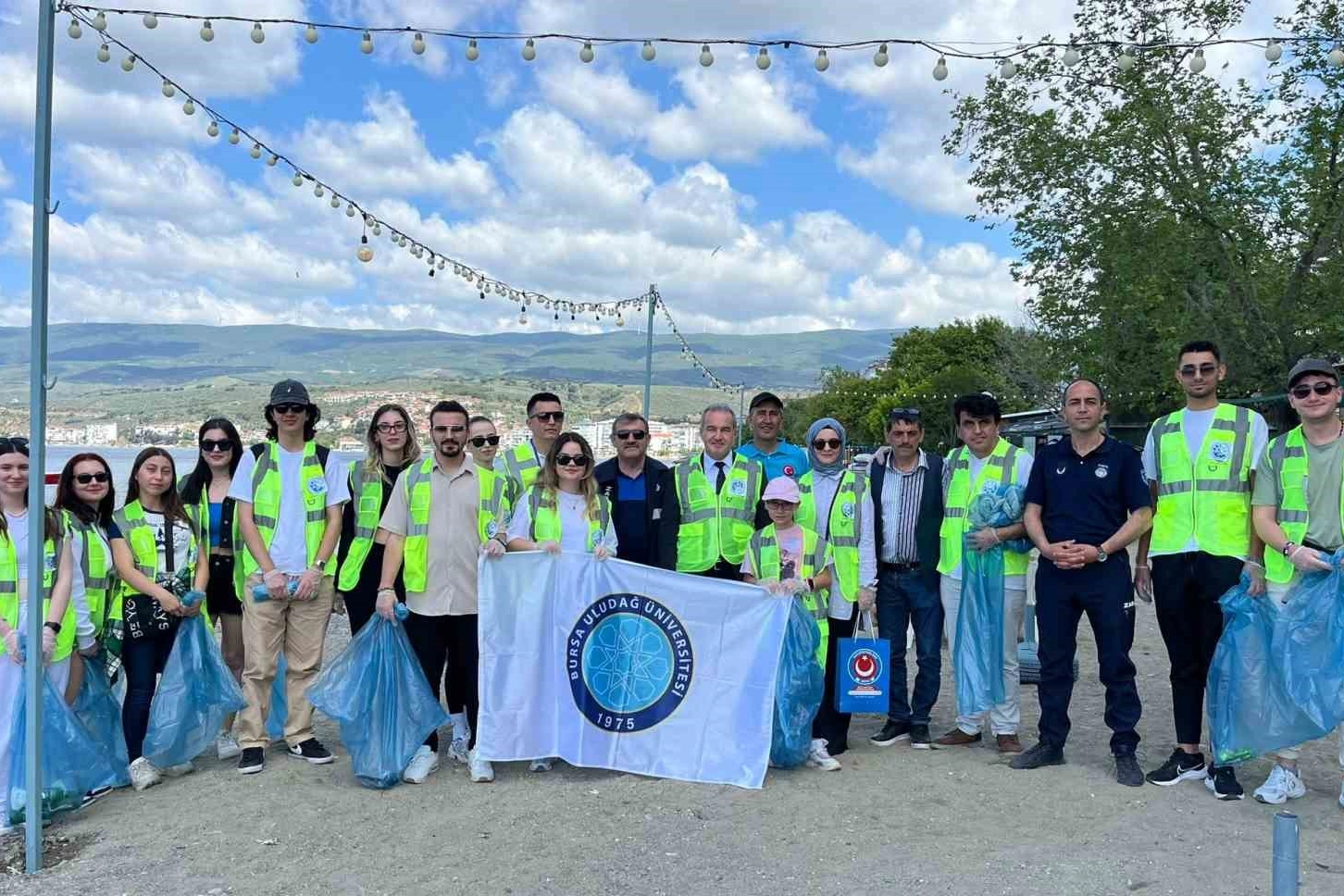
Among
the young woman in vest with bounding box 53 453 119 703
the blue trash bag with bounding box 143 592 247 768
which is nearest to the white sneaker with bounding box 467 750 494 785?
the blue trash bag with bounding box 143 592 247 768

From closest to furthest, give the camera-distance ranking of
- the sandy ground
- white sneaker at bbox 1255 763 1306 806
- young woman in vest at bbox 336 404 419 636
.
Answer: the sandy ground
white sneaker at bbox 1255 763 1306 806
young woman in vest at bbox 336 404 419 636

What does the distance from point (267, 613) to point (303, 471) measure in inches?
28.4

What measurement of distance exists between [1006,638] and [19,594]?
Answer: 15.1 ft

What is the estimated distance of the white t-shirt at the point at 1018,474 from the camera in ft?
18.3

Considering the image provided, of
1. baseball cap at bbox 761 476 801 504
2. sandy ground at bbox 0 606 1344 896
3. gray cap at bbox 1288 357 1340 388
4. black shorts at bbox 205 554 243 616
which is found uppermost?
gray cap at bbox 1288 357 1340 388

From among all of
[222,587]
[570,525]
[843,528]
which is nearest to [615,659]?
[570,525]

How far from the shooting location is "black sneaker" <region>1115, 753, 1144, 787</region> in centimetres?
508

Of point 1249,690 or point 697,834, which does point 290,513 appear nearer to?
point 697,834

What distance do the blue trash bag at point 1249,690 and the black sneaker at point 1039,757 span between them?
2.49ft

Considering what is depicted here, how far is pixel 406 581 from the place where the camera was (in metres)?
5.38

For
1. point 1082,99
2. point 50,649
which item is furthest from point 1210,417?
point 1082,99

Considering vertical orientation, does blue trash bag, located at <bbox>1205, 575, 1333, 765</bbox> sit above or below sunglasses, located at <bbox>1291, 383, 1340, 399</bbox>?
below

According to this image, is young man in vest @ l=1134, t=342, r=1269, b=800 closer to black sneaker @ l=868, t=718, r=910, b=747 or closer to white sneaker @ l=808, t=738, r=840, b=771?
black sneaker @ l=868, t=718, r=910, b=747

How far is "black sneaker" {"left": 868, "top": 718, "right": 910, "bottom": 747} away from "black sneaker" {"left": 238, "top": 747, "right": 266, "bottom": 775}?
3.18 m
